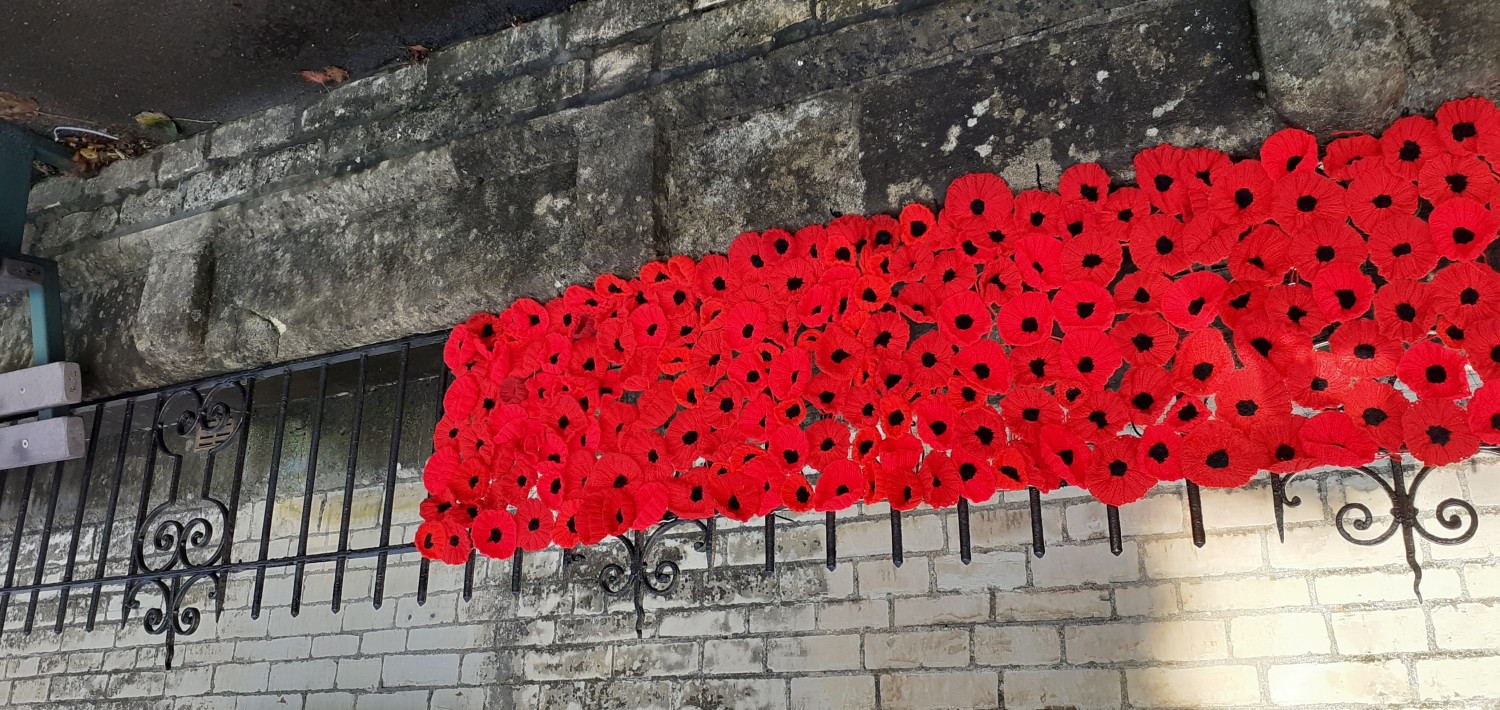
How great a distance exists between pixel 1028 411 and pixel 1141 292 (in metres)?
0.36

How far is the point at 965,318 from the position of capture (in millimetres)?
2158

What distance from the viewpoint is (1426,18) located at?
5.99 feet

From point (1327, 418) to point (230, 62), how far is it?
314cm

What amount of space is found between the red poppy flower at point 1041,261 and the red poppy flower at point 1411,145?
662mm

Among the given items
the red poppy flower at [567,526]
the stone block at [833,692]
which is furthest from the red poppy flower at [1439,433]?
the red poppy flower at [567,526]

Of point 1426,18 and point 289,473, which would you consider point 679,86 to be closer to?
point 1426,18

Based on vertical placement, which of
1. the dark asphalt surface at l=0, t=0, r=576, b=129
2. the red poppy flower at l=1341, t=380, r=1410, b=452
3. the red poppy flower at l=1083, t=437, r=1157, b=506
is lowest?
the red poppy flower at l=1083, t=437, r=1157, b=506

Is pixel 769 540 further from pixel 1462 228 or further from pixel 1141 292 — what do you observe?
pixel 1462 228

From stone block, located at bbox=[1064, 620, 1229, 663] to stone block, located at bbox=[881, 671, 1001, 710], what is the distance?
0.24 meters

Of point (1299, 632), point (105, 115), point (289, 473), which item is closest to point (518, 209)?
point (105, 115)

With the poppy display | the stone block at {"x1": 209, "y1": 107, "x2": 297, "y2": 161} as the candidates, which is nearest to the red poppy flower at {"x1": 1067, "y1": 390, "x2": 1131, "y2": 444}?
the poppy display

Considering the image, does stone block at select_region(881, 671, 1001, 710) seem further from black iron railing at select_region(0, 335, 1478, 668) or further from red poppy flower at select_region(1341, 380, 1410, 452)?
red poppy flower at select_region(1341, 380, 1410, 452)

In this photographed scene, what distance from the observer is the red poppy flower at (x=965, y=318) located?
2148 mm

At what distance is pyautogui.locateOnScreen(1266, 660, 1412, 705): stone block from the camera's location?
A: 223 centimetres
